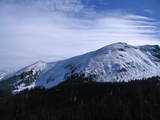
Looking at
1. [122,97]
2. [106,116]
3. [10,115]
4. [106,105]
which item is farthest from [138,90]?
[10,115]

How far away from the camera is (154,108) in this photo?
14762 centimetres

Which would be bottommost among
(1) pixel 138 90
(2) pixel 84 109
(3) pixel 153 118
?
(3) pixel 153 118

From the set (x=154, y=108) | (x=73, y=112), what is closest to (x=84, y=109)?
(x=73, y=112)

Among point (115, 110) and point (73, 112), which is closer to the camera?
point (115, 110)

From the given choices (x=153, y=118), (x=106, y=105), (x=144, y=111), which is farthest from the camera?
(x=106, y=105)

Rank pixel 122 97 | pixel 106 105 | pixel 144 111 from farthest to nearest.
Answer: pixel 122 97, pixel 106 105, pixel 144 111

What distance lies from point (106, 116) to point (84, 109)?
22541mm

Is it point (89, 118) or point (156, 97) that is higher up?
point (156, 97)

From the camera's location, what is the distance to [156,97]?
545ft

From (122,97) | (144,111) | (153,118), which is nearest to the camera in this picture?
(153,118)

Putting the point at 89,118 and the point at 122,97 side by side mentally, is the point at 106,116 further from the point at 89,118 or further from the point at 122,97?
the point at 122,97

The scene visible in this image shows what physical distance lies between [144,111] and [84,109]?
4201 centimetres

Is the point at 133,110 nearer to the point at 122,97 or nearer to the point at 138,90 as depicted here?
the point at 122,97

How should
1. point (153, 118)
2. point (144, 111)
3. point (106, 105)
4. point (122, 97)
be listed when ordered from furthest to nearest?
point (122, 97) < point (106, 105) < point (144, 111) < point (153, 118)
